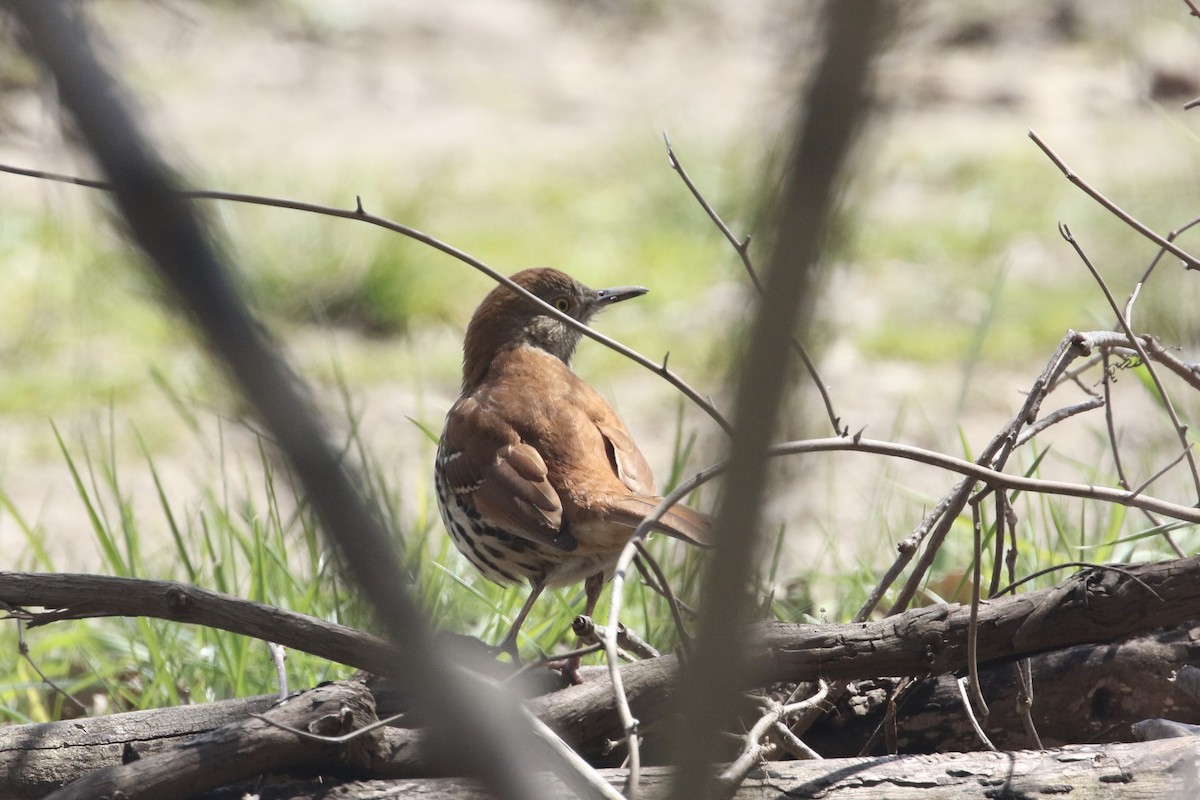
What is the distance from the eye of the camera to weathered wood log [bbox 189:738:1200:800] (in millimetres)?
1827

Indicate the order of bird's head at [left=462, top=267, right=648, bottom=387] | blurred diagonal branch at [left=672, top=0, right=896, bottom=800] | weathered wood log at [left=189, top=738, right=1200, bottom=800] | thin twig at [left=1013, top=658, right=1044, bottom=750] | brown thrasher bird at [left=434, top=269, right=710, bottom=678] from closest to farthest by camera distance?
blurred diagonal branch at [left=672, top=0, right=896, bottom=800]
weathered wood log at [left=189, top=738, right=1200, bottom=800]
thin twig at [left=1013, top=658, right=1044, bottom=750]
brown thrasher bird at [left=434, top=269, right=710, bottom=678]
bird's head at [left=462, top=267, right=648, bottom=387]

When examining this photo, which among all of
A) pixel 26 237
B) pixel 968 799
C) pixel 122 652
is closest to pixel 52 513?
pixel 122 652

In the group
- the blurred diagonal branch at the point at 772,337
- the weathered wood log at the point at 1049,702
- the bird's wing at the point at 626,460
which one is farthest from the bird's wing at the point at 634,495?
the blurred diagonal branch at the point at 772,337

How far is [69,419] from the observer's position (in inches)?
220

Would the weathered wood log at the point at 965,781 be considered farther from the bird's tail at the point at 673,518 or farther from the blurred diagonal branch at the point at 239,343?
the blurred diagonal branch at the point at 239,343

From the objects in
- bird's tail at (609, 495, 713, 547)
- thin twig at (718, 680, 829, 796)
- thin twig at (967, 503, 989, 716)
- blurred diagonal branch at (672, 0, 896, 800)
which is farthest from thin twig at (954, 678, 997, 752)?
blurred diagonal branch at (672, 0, 896, 800)

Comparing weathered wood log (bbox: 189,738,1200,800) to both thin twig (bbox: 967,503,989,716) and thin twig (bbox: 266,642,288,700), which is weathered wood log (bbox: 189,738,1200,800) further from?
thin twig (bbox: 266,642,288,700)

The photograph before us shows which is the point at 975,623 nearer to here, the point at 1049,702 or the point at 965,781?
the point at 965,781

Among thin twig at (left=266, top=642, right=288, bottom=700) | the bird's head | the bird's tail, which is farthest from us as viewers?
the bird's head

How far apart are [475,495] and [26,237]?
4982mm

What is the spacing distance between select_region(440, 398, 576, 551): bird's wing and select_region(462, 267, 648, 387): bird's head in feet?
1.38

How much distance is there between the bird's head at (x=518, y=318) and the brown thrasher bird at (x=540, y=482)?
0.14 metres

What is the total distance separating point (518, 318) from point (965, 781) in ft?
7.28

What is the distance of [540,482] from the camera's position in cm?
309
